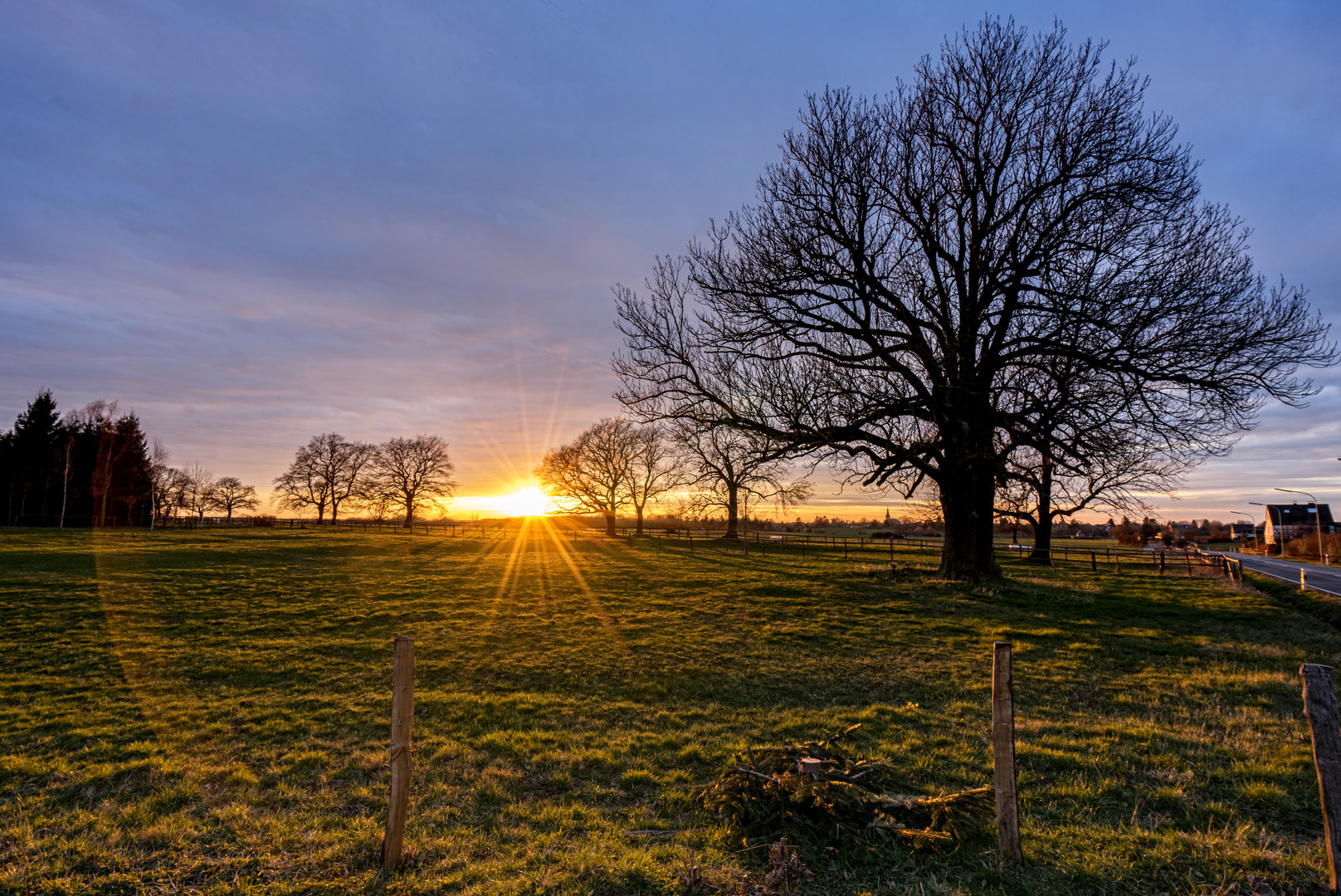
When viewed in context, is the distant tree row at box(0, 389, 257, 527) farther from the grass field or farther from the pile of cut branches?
the pile of cut branches

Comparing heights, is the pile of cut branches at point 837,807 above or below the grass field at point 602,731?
above

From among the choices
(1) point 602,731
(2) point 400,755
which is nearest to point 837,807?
(2) point 400,755

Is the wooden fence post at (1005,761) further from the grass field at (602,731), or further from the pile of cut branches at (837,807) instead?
the pile of cut branches at (837,807)

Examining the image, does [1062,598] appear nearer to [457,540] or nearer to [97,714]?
[97,714]

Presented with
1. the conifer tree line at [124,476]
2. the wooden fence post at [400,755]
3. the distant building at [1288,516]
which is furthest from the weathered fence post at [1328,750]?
the distant building at [1288,516]

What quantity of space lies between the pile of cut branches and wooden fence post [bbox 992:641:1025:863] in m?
0.36

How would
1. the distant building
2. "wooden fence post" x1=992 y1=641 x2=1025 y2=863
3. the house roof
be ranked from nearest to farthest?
"wooden fence post" x1=992 y1=641 x2=1025 y2=863
the distant building
the house roof

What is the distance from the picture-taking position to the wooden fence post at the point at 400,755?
438 cm

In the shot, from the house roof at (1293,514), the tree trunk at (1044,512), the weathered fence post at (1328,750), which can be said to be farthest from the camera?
the house roof at (1293,514)

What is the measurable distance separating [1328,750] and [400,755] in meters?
6.57

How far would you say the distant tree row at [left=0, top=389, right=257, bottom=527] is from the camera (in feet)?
169

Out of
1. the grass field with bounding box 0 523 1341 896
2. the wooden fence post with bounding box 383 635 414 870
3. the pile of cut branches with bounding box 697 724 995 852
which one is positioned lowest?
the grass field with bounding box 0 523 1341 896

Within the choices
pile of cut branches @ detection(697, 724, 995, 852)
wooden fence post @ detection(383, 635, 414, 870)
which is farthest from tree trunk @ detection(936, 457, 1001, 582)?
wooden fence post @ detection(383, 635, 414, 870)

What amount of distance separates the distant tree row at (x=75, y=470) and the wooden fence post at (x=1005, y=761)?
226 feet
